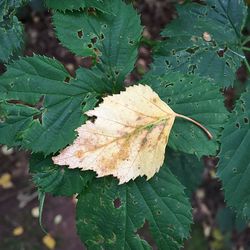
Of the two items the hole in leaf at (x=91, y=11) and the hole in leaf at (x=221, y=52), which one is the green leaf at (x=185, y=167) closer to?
the hole in leaf at (x=221, y=52)

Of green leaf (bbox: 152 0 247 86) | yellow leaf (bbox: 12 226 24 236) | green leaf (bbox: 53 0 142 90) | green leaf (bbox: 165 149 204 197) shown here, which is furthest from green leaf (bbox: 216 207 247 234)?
green leaf (bbox: 53 0 142 90)

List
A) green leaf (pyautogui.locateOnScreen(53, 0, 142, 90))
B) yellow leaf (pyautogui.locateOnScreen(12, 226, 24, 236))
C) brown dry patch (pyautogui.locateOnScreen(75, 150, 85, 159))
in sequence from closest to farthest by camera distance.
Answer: brown dry patch (pyautogui.locateOnScreen(75, 150, 85, 159)) → green leaf (pyautogui.locateOnScreen(53, 0, 142, 90)) → yellow leaf (pyautogui.locateOnScreen(12, 226, 24, 236))

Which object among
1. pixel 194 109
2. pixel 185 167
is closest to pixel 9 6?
pixel 194 109

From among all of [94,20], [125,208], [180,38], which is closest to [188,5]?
[180,38]

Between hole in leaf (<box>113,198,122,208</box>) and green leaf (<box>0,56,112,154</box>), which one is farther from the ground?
green leaf (<box>0,56,112,154</box>)

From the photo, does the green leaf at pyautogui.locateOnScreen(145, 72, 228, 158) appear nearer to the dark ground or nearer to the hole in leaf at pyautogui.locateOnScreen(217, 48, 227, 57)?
the hole in leaf at pyautogui.locateOnScreen(217, 48, 227, 57)

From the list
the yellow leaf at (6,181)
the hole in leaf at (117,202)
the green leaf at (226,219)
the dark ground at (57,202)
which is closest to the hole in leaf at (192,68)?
the hole in leaf at (117,202)
